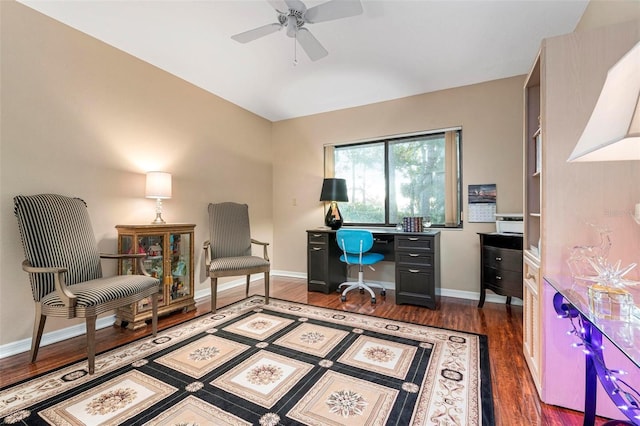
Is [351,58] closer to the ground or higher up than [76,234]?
higher up

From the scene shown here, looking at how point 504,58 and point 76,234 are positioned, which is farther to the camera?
point 504,58

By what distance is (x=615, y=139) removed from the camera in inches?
25.8

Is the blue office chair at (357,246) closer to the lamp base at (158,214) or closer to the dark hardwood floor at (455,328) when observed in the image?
the dark hardwood floor at (455,328)

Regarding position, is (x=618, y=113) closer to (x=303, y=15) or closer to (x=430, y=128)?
(x=303, y=15)

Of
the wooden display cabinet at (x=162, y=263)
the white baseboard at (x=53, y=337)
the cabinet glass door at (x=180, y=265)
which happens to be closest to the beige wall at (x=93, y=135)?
the white baseboard at (x=53, y=337)

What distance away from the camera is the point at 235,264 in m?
3.02

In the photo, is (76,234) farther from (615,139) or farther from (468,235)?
(468,235)

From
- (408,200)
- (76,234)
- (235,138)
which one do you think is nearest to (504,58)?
(408,200)

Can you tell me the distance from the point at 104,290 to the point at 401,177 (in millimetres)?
3475

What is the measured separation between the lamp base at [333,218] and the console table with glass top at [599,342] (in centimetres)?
268

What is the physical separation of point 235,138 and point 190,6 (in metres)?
2.00

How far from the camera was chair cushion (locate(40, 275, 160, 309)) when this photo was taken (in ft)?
6.10

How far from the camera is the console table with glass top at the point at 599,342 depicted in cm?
79

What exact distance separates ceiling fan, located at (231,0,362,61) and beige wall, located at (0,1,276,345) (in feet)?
4.85
